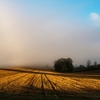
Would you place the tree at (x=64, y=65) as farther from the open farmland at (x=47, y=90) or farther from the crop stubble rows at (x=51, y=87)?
the crop stubble rows at (x=51, y=87)

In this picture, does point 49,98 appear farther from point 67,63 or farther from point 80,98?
point 67,63

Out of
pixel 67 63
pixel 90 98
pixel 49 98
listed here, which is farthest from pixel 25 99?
pixel 67 63

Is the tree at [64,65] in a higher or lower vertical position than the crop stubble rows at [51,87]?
higher

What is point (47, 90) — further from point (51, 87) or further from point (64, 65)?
point (64, 65)

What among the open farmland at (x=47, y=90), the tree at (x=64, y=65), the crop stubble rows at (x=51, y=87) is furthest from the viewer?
the tree at (x=64, y=65)

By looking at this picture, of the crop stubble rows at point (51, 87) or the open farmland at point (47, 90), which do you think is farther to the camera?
the crop stubble rows at point (51, 87)

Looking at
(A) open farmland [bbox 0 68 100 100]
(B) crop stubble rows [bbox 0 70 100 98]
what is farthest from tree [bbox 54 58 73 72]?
(B) crop stubble rows [bbox 0 70 100 98]

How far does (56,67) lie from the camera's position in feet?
447

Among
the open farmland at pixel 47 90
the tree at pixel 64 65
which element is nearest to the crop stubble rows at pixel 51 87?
the open farmland at pixel 47 90

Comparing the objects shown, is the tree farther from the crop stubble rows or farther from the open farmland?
the crop stubble rows

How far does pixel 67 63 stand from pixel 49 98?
391 feet

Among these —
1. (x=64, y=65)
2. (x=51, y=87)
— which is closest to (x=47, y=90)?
(x=51, y=87)

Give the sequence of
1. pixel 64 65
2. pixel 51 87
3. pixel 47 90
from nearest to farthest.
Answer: pixel 47 90 < pixel 51 87 < pixel 64 65

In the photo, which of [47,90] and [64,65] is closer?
[47,90]
